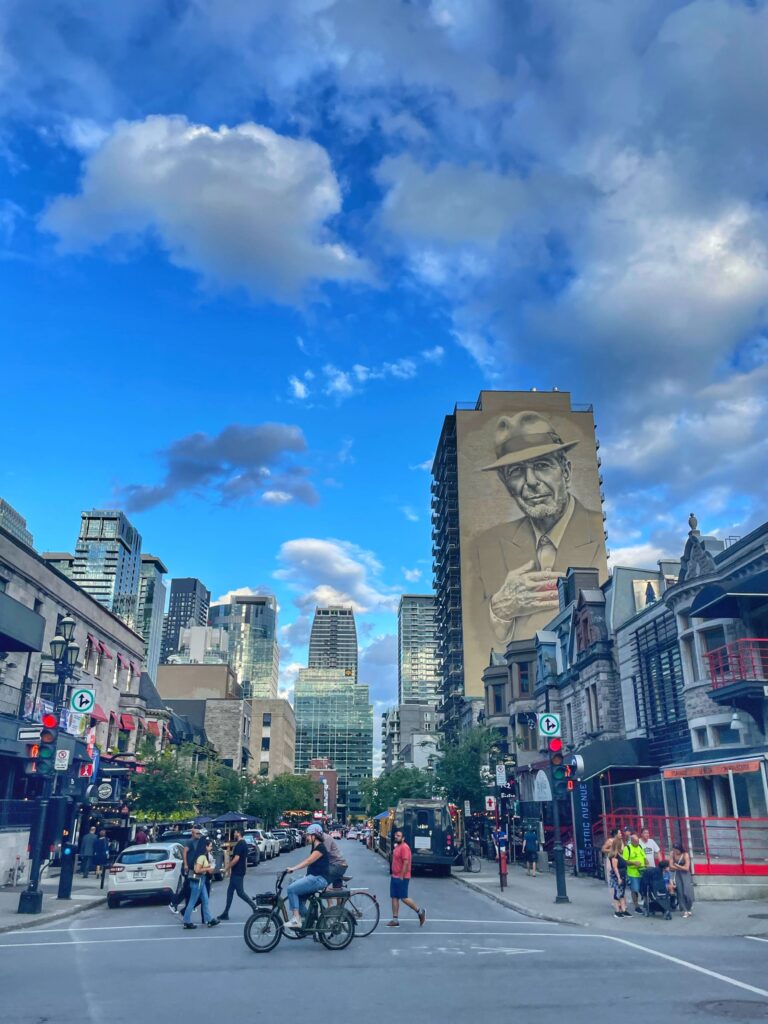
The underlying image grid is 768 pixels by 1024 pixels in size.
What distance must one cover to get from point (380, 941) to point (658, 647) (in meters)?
18.7

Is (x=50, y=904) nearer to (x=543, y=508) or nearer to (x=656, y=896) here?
(x=656, y=896)

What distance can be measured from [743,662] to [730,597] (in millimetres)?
1930

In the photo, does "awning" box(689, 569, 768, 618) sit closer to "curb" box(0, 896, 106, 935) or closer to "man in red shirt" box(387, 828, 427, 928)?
"man in red shirt" box(387, 828, 427, 928)

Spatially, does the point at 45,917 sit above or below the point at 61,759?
below

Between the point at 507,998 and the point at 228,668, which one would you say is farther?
the point at 228,668

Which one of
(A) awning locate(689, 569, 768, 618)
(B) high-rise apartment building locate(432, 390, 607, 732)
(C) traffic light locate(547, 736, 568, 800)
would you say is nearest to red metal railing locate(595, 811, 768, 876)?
(C) traffic light locate(547, 736, 568, 800)

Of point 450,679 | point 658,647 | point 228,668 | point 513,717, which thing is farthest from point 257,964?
point 228,668

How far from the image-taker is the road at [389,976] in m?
8.76

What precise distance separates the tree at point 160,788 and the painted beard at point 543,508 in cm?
6051

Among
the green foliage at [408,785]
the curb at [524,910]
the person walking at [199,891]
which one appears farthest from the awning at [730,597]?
the green foliage at [408,785]

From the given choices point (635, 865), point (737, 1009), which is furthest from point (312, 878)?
point (635, 865)

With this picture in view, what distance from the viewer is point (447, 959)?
12055 millimetres

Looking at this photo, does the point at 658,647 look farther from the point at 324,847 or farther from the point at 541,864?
the point at 324,847

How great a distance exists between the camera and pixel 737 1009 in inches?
340
